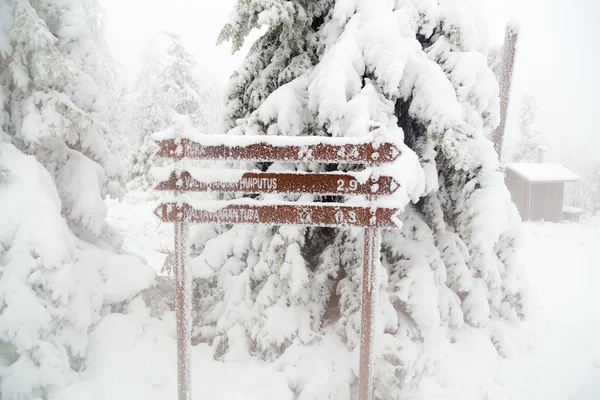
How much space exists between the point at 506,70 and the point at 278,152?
6295 millimetres

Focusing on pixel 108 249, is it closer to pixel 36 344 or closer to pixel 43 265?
pixel 43 265

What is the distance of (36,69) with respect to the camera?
5504 millimetres

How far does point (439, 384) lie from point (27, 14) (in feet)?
27.7

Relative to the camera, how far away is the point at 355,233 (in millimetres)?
5430

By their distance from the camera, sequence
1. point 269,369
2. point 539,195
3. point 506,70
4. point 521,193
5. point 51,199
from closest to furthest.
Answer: point 269,369 < point 51,199 < point 506,70 < point 539,195 < point 521,193

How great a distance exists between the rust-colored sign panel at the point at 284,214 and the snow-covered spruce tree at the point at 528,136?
3961 cm

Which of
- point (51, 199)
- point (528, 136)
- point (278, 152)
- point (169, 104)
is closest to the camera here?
point (278, 152)

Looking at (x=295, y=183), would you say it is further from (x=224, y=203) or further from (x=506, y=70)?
(x=506, y=70)

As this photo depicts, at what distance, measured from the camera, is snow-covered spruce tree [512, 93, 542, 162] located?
123ft

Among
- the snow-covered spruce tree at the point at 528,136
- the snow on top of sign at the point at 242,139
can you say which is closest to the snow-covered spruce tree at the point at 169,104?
the snow on top of sign at the point at 242,139

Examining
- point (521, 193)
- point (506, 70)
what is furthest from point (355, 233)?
point (521, 193)

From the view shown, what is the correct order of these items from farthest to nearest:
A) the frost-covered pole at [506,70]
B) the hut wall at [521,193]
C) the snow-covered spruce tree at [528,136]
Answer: the snow-covered spruce tree at [528,136], the hut wall at [521,193], the frost-covered pole at [506,70]

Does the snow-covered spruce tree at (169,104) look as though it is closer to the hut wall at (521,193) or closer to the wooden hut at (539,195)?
the hut wall at (521,193)

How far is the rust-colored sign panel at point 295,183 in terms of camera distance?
414cm
